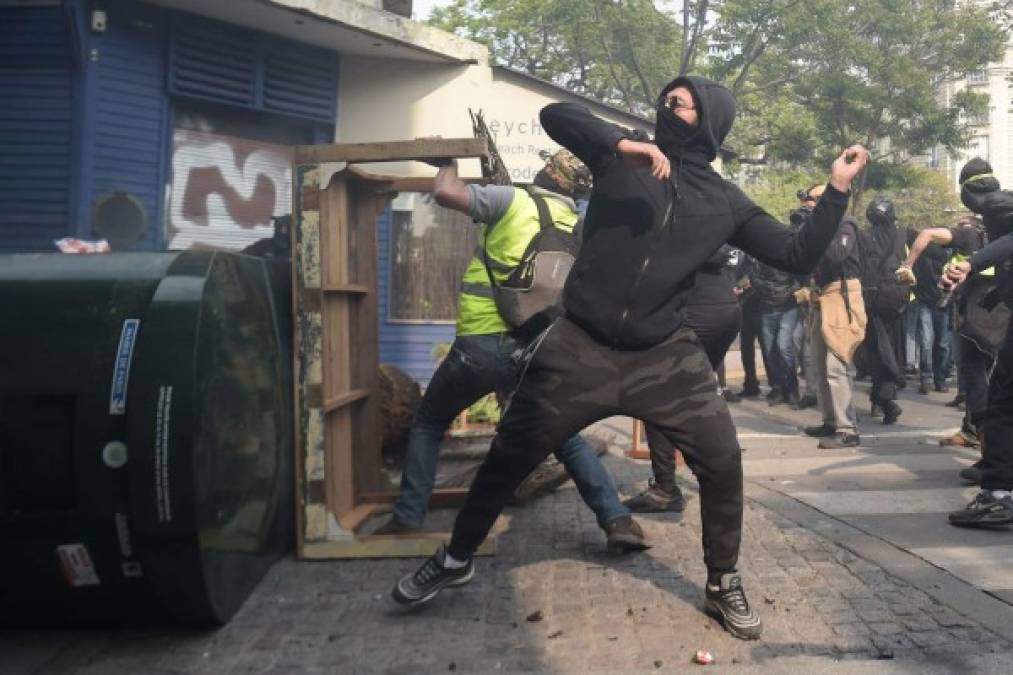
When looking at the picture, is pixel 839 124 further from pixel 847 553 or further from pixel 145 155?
pixel 847 553

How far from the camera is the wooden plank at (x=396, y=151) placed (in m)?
3.77

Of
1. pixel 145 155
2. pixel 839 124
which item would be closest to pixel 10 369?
pixel 145 155

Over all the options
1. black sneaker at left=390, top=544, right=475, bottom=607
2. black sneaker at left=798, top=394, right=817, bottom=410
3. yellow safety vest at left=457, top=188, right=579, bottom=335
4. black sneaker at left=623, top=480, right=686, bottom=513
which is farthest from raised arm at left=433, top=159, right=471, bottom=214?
black sneaker at left=798, top=394, right=817, bottom=410

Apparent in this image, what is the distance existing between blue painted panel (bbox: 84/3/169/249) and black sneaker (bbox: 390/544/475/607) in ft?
20.8

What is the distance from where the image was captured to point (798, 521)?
471cm

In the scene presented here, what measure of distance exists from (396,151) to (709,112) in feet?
4.37

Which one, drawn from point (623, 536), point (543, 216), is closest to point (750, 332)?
Result: point (623, 536)

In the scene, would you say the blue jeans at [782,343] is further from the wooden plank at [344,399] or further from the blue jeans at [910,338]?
the wooden plank at [344,399]

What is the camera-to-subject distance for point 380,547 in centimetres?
417

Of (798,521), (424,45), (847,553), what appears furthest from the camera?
(424,45)

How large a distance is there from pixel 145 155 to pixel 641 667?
777 cm

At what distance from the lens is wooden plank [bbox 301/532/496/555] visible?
4.12m

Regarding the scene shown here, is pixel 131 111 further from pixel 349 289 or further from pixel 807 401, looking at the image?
pixel 807 401

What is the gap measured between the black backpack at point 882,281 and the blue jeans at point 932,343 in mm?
1532
